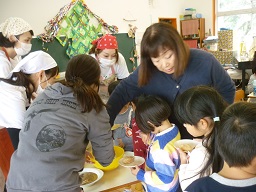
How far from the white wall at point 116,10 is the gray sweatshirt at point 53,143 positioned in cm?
215

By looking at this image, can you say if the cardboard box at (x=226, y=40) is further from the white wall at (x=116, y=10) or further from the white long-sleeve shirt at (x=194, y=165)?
the white long-sleeve shirt at (x=194, y=165)

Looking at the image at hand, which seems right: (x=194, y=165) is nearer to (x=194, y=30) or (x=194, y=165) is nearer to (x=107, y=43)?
(x=107, y=43)

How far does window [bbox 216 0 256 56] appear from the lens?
17.6 feet

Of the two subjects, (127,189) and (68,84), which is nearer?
(68,84)

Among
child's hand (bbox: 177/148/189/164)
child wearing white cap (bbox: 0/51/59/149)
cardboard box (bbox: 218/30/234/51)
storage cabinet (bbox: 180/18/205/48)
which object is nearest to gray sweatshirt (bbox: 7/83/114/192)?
child's hand (bbox: 177/148/189/164)

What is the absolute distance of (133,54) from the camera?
4406 mm

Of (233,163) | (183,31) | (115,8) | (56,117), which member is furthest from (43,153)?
(183,31)

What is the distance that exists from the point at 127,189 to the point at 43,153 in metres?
0.57

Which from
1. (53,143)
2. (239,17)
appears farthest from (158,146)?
(239,17)

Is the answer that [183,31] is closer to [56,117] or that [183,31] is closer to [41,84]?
[41,84]

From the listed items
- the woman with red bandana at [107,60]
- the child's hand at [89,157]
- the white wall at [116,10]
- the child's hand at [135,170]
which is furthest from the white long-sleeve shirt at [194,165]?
the white wall at [116,10]

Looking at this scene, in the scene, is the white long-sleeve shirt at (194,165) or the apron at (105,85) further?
the apron at (105,85)

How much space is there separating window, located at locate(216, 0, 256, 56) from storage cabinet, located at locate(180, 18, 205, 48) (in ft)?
1.59

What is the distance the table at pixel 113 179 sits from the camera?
4.08 feet
